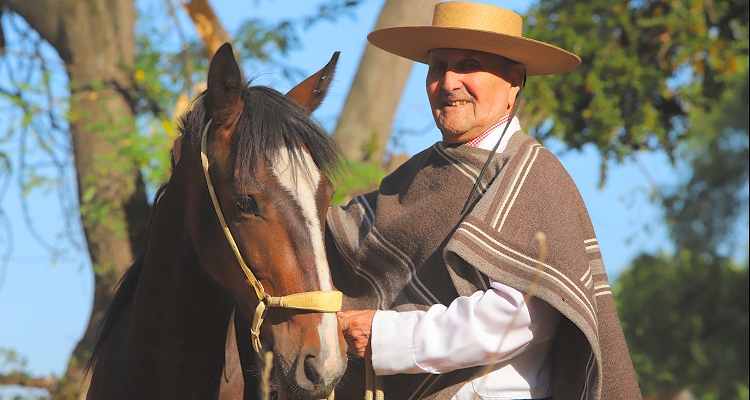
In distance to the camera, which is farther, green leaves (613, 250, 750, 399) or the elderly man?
green leaves (613, 250, 750, 399)

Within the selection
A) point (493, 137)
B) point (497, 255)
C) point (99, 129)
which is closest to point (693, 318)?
point (99, 129)

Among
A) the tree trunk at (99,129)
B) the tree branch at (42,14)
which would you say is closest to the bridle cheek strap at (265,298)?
the tree trunk at (99,129)

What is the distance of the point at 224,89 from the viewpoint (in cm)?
231

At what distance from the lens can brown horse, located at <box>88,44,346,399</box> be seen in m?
2.14

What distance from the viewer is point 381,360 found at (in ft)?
7.95

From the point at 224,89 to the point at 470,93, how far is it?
34.5 inches

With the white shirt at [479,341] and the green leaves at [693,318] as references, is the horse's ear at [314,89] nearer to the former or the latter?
the white shirt at [479,341]

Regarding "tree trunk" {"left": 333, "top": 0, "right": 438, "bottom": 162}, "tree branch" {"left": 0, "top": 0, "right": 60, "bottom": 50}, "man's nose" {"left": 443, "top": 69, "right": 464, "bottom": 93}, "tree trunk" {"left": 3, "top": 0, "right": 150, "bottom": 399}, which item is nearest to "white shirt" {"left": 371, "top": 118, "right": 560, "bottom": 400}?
"man's nose" {"left": 443, "top": 69, "right": 464, "bottom": 93}

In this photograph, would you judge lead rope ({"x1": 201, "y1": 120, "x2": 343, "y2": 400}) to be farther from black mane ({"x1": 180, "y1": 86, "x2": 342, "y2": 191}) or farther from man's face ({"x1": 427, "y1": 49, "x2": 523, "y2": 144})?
man's face ({"x1": 427, "y1": 49, "x2": 523, "y2": 144})

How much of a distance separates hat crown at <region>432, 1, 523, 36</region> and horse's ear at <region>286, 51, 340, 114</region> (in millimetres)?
435

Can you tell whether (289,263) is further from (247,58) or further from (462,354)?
(247,58)

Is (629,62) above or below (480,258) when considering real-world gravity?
above

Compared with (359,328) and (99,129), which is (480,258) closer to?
(359,328)

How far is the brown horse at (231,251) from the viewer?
7.02 feet
